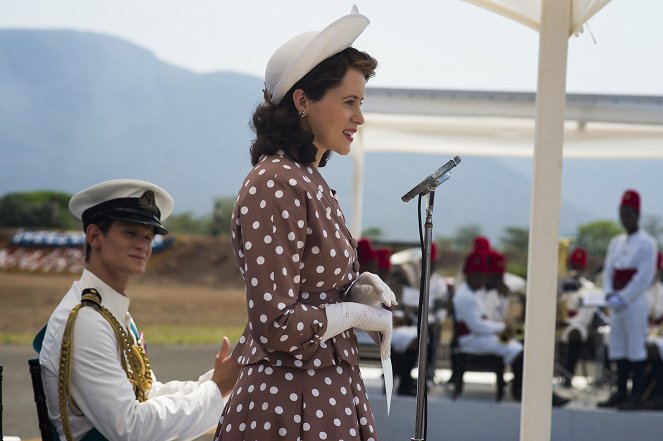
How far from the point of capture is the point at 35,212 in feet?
80.2

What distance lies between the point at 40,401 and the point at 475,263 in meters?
5.49

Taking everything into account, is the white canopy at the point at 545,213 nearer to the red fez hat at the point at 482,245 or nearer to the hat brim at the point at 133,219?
the hat brim at the point at 133,219

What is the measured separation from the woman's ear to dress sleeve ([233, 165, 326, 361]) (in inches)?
7.4

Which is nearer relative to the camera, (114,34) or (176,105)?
(176,105)

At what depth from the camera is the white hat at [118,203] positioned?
272 cm

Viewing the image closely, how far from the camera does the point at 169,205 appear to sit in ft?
9.61

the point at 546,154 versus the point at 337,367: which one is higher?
the point at 546,154

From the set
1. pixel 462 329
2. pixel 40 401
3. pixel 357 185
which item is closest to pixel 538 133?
pixel 40 401

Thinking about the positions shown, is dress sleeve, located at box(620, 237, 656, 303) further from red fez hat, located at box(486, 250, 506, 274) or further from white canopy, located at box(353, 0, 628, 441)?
white canopy, located at box(353, 0, 628, 441)

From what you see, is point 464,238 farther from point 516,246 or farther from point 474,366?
point 474,366

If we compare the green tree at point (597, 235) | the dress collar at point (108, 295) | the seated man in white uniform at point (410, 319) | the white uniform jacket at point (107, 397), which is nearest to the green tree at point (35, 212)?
the green tree at point (597, 235)

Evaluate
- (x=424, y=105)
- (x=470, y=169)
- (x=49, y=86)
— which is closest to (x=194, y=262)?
(x=49, y=86)

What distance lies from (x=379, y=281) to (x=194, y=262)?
23331 millimetres

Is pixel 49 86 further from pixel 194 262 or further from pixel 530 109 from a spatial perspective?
pixel 530 109
